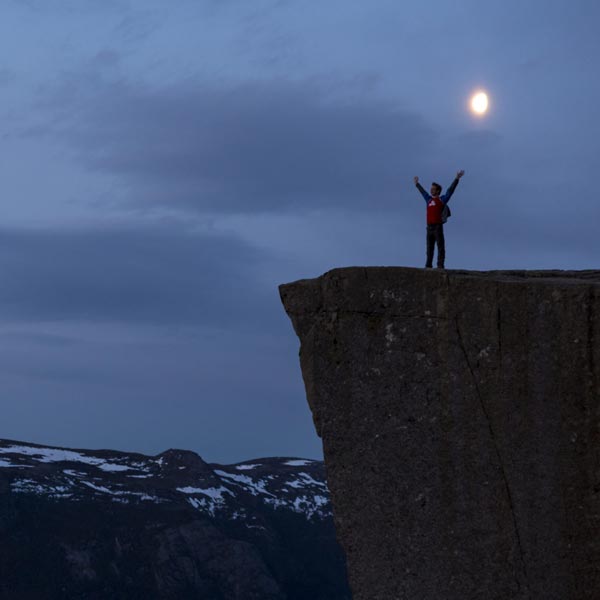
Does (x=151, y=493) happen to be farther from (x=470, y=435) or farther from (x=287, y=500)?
(x=470, y=435)

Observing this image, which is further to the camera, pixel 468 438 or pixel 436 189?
pixel 436 189

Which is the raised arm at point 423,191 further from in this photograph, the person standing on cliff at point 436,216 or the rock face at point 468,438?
the rock face at point 468,438

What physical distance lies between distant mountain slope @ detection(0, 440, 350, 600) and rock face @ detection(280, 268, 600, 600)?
65.7m

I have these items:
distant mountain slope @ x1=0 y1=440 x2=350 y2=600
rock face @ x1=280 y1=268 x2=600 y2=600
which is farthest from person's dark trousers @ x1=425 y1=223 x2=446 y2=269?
distant mountain slope @ x1=0 y1=440 x2=350 y2=600

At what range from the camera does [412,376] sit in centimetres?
1495

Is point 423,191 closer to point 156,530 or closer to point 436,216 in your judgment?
point 436,216

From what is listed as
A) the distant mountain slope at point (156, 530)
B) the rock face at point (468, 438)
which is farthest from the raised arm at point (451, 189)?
the distant mountain slope at point (156, 530)

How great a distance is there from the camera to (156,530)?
86.2 metres

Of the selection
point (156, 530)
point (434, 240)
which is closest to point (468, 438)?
point (434, 240)

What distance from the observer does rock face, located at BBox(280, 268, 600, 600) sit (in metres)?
14.5

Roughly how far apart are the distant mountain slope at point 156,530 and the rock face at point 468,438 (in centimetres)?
6573

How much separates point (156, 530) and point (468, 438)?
246 ft

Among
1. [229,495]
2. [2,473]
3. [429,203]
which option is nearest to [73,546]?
[2,473]

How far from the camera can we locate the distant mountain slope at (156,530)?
265 feet
